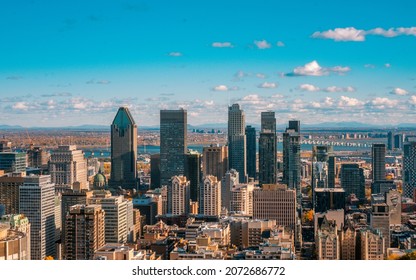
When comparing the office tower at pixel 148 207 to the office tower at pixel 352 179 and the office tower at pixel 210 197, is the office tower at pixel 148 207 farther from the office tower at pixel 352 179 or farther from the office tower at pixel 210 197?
the office tower at pixel 352 179

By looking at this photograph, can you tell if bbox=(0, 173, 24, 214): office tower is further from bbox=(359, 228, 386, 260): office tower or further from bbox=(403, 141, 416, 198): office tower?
bbox=(403, 141, 416, 198): office tower

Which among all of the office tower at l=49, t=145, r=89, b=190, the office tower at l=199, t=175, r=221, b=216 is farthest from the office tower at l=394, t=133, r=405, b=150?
the office tower at l=49, t=145, r=89, b=190

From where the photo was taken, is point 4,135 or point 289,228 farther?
point 289,228

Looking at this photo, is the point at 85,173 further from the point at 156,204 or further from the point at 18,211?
the point at 18,211

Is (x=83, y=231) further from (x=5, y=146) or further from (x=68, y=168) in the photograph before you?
(x=68, y=168)

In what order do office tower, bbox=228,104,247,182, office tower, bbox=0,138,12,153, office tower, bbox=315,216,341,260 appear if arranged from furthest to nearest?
1. office tower, bbox=228,104,247,182
2. office tower, bbox=0,138,12,153
3. office tower, bbox=315,216,341,260
